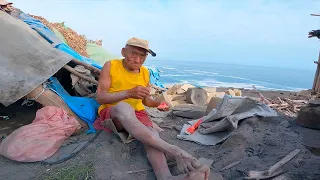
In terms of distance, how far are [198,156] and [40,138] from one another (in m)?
1.61

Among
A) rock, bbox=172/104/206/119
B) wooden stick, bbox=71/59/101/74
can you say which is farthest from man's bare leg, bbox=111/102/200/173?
rock, bbox=172/104/206/119

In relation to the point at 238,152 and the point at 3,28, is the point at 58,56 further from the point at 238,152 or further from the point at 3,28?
the point at 238,152

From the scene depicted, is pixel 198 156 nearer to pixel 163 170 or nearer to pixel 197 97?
pixel 163 170

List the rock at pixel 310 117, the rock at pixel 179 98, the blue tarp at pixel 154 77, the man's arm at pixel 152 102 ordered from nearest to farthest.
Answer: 1. the man's arm at pixel 152 102
2. the rock at pixel 310 117
3. the rock at pixel 179 98
4. the blue tarp at pixel 154 77

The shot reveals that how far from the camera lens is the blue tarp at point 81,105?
12.2ft

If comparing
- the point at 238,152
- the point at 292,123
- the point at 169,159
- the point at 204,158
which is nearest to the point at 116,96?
the point at 169,159

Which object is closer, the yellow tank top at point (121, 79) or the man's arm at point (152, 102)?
the yellow tank top at point (121, 79)

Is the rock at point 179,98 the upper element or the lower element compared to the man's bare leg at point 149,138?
lower

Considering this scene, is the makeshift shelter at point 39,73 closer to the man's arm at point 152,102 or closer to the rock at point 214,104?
the man's arm at point 152,102

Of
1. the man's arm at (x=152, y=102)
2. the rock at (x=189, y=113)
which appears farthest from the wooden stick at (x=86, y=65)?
the rock at (x=189, y=113)

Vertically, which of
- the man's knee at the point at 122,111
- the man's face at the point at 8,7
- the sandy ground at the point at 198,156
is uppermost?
the man's face at the point at 8,7

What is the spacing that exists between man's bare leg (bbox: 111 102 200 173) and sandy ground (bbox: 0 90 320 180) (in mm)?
321

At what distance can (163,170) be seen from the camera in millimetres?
2465

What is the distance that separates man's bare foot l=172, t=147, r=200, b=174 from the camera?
90.5 inches
